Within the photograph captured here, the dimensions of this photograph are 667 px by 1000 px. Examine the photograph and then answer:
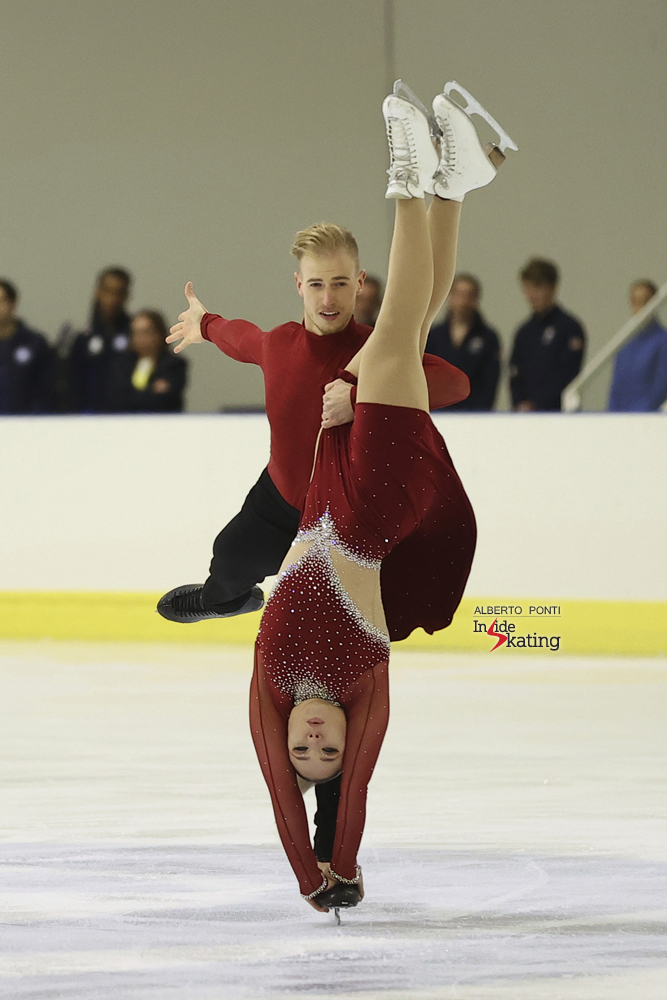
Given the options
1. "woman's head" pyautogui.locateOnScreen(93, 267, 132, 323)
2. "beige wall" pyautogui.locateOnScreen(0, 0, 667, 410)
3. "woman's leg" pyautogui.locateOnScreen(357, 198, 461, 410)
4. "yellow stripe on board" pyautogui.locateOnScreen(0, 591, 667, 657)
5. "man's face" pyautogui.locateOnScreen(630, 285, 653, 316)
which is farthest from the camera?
"beige wall" pyautogui.locateOnScreen(0, 0, 667, 410)

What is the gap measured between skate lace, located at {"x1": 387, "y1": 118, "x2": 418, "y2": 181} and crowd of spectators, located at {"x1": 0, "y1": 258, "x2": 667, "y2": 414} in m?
3.93

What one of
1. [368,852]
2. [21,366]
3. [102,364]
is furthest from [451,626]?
[368,852]

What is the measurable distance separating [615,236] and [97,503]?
11.2ft

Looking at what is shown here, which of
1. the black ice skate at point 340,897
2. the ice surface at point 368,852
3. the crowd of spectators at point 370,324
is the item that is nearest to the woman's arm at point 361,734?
the black ice skate at point 340,897

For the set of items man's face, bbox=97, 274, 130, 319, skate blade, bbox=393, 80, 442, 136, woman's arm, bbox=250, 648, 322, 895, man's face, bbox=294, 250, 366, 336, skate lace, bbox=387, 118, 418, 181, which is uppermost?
skate blade, bbox=393, 80, 442, 136

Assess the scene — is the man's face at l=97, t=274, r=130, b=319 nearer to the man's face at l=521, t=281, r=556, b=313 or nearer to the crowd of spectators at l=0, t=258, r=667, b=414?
the crowd of spectators at l=0, t=258, r=667, b=414

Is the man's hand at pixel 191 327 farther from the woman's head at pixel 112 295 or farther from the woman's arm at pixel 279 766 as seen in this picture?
the woman's head at pixel 112 295

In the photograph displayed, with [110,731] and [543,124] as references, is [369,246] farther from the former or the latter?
[110,731]

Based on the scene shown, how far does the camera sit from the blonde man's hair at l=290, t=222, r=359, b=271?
Answer: 109 inches

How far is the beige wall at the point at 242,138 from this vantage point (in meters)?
8.63

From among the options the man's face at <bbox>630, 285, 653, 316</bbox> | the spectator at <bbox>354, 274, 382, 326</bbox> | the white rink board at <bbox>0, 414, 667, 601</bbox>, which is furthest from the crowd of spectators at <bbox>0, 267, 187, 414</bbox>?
the man's face at <bbox>630, 285, 653, 316</bbox>

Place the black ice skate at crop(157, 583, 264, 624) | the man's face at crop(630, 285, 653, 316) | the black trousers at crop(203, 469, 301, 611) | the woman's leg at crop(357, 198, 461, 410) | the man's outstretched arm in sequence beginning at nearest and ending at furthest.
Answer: the woman's leg at crop(357, 198, 461, 410)
the man's outstretched arm
the black trousers at crop(203, 469, 301, 611)
the black ice skate at crop(157, 583, 264, 624)
the man's face at crop(630, 285, 653, 316)

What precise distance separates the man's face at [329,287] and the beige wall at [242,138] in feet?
19.1

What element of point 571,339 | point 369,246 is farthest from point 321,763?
point 369,246
